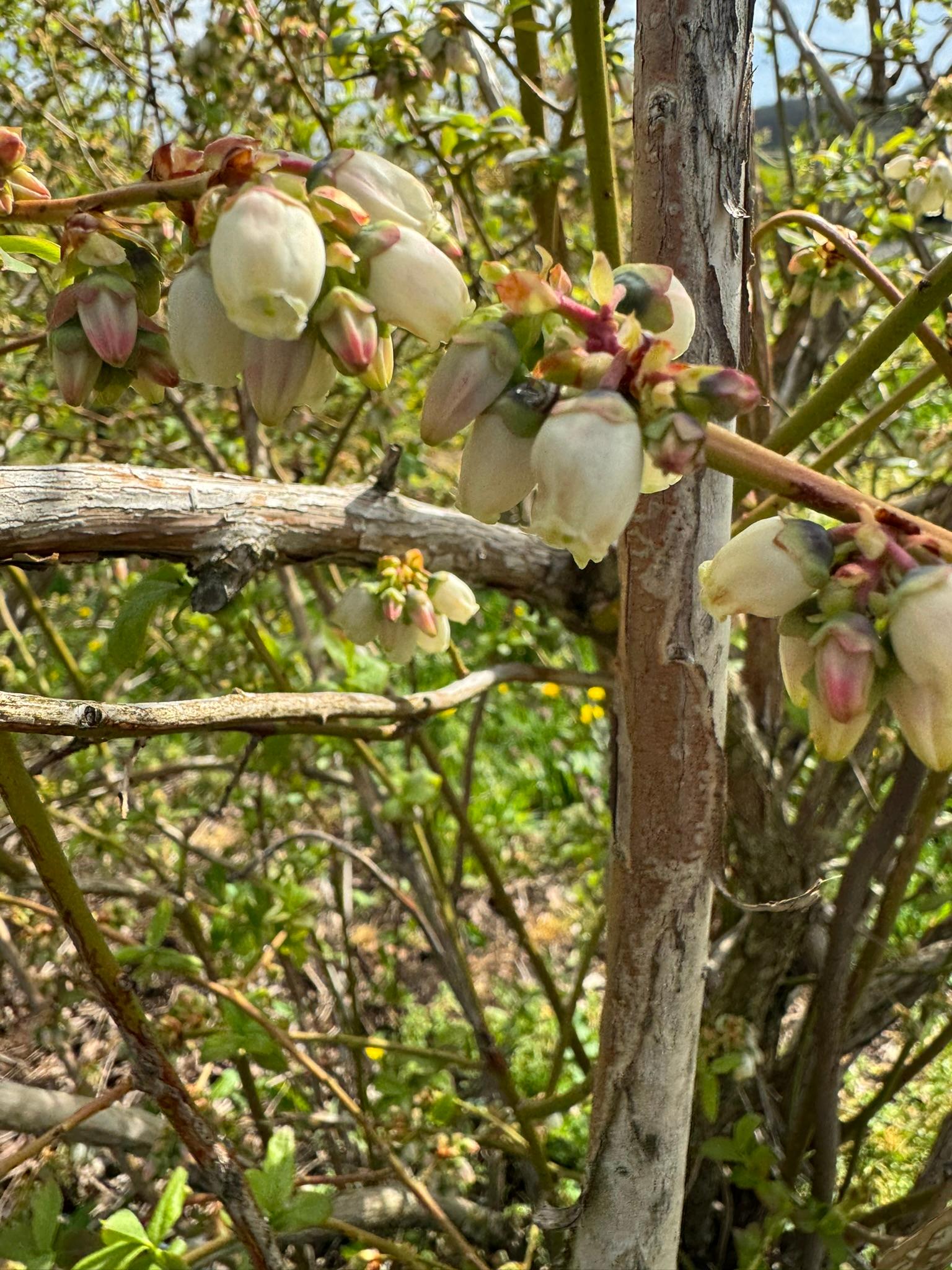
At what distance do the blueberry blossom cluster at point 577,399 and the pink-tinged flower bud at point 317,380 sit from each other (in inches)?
4.3

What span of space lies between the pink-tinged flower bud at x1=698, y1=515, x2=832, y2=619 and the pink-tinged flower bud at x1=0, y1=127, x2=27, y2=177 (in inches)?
27.6

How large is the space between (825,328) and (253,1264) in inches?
103

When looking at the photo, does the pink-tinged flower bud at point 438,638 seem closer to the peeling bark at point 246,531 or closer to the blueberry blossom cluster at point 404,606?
the blueberry blossom cluster at point 404,606

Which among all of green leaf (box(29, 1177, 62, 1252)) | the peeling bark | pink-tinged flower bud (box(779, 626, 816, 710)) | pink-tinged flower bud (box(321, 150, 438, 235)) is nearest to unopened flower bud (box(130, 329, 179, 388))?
pink-tinged flower bud (box(321, 150, 438, 235))

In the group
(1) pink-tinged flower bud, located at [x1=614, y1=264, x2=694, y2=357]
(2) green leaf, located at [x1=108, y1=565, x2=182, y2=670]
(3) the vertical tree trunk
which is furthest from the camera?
(2) green leaf, located at [x1=108, y1=565, x2=182, y2=670]

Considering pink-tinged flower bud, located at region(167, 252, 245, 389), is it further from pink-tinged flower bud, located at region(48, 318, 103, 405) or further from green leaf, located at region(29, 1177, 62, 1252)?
green leaf, located at region(29, 1177, 62, 1252)

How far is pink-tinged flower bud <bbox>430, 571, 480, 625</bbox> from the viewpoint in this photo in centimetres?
171

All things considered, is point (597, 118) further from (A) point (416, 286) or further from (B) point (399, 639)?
(B) point (399, 639)

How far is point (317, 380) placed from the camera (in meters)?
0.83

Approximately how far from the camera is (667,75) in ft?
3.45

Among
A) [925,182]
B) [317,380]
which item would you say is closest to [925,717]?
[317,380]

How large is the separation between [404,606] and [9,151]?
933 mm

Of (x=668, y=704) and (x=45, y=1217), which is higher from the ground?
(x=668, y=704)

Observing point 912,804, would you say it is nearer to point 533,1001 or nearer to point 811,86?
point 533,1001
